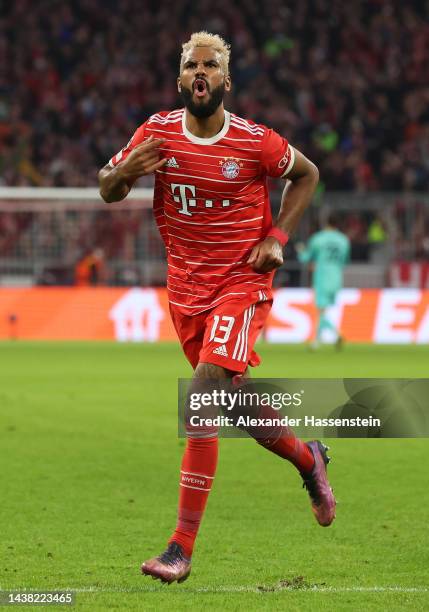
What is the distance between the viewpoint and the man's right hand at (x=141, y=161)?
5.38 m

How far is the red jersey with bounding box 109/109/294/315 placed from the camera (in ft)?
18.1

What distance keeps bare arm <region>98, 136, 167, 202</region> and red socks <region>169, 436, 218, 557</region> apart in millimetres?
1163

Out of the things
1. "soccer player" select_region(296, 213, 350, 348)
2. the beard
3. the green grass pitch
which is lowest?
"soccer player" select_region(296, 213, 350, 348)

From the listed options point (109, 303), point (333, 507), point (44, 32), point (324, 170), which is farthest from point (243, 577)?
point (44, 32)

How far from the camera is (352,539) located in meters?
6.17

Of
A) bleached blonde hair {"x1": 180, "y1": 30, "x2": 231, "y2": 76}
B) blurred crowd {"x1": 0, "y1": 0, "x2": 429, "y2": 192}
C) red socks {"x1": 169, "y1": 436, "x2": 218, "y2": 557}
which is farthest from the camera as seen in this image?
blurred crowd {"x1": 0, "y1": 0, "x2": 429, "y2": 192}

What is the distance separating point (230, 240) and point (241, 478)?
2979 mm

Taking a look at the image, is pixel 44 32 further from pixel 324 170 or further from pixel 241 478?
pixel 241 478

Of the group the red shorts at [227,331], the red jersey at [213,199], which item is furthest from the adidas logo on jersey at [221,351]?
the red jersey at [213,199]

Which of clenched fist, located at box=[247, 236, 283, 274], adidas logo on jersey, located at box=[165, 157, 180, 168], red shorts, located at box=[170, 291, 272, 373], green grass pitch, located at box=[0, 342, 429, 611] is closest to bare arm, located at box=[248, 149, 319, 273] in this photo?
clenched fist, located at box=[247, 236, 283, 274]

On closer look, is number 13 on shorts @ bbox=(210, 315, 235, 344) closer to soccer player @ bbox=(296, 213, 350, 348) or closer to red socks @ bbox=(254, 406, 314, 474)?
red socks @ bbox=(254, 406, 314, 474)

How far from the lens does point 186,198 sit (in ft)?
18.2

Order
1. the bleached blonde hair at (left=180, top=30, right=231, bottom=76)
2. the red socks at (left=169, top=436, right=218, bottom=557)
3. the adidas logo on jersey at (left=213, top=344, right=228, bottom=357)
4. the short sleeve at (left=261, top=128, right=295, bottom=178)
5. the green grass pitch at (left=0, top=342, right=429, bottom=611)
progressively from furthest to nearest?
the short sleeve at (left=261, top=128, right=295, bottom=178) < the bleached blonde hair at (left=180, top=30, right=231, bottom=76) < the adidas logo on jersey at (left=213, top=344, right=228, bottom=357) < the red socks at (left=169, top=436, right=218, bottom=557) < the green grass pitch at (left=0, top=342, right=429, bottom=611)

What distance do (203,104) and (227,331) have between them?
39.9 inches
